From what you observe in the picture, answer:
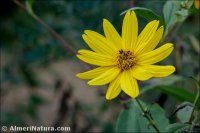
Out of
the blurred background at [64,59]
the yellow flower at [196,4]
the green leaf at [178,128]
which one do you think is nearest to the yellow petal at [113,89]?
the green leaf at [178,128]

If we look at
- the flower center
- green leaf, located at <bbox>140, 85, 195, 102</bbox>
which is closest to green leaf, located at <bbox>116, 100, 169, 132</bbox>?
green leaf, located at <bbox>140, 85, 195, 102</bbox>

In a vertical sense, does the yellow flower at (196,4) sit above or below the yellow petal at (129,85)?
above

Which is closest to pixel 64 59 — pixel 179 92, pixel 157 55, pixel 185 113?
pixel 179 92

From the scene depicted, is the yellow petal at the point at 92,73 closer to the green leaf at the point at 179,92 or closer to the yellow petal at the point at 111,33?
the yellow petal at the point at 111,33

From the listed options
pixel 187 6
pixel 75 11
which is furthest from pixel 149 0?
pixel 187 6

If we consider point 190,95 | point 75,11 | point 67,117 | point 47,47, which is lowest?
point 67,117

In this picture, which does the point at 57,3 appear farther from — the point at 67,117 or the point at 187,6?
the point at 187,6

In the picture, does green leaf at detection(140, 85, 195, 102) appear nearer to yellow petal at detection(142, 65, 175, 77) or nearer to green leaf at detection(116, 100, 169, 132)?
green leaf at detection(116, 100, 169, 132)

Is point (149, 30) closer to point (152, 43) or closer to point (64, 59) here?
point (152, 43)
